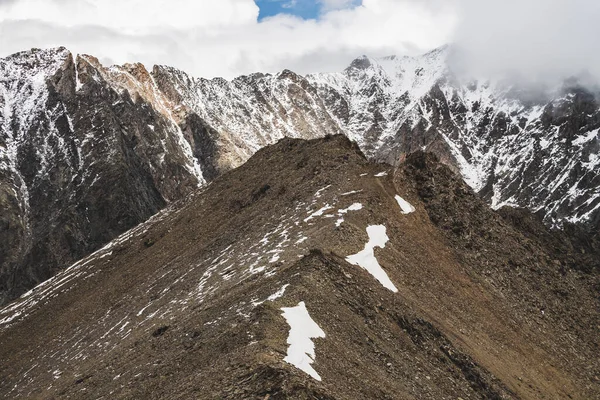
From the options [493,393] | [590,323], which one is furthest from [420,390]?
[590,323]

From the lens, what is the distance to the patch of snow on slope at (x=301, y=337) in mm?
30594

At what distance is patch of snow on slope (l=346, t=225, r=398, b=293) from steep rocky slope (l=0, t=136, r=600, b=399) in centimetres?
17

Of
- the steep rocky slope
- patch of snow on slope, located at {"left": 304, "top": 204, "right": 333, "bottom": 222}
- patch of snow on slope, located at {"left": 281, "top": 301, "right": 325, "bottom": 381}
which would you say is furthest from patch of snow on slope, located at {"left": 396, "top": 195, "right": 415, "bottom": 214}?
patch of snow on slope, located at {"left": 281, "top": 301, "right": 325, "bottom": 381}

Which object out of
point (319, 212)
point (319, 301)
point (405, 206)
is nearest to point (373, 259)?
point (319, 212)

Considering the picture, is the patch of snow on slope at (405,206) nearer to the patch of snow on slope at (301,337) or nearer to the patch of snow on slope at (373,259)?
the patch of snow on slope at (373,259)

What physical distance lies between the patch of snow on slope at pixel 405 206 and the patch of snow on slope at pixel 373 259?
279 inches

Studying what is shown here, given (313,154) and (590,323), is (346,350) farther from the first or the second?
(313,154)

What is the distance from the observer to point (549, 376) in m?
47.9

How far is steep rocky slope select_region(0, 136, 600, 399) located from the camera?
3412 centimetres

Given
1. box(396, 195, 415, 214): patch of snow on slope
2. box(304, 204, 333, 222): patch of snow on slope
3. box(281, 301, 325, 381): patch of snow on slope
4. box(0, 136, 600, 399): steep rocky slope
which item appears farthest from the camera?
box(396, 195, 415, 214): patch of snow on slope

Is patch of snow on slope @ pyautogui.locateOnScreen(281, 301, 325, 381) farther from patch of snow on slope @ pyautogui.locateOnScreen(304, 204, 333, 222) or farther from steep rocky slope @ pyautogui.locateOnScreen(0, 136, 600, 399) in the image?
patch of snow on slope @ pyautogui.locateOnScreen(304, 204, 333, 222)

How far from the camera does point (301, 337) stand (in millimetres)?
33812

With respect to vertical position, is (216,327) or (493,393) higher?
(216,327)

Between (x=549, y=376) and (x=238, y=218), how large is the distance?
1301 inches
